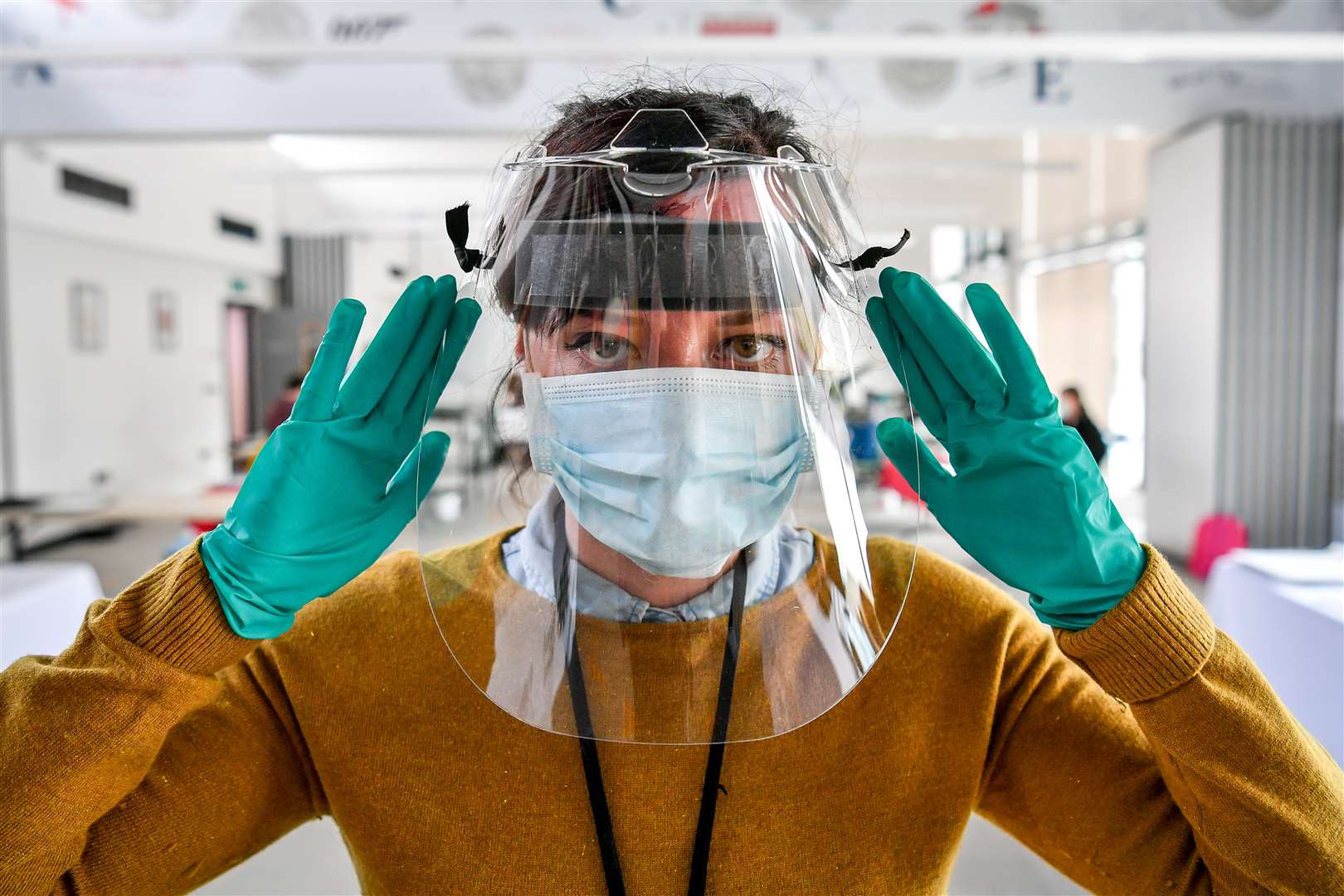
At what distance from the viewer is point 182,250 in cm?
872

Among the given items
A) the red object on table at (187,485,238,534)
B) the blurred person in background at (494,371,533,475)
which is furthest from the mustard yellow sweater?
the red object on table at (187,485,238,534)

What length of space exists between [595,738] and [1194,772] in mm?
564

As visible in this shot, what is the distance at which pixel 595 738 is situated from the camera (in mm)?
847

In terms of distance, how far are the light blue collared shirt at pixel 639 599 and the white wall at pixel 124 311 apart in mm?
6233

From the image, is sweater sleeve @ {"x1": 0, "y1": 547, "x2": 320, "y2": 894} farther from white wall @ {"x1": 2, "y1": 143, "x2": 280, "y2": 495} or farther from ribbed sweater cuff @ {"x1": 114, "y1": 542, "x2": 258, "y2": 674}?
white wall @ {"x1": 2, "y1": 143, "x2": 280, "y2": 495}

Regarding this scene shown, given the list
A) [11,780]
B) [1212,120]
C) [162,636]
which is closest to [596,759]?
[162,636]

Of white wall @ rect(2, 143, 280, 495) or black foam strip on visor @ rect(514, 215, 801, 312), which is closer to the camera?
black foam strip on visor @ rect(514, 215, 801, 312)

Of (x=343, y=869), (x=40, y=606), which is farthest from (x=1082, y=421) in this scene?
(x=40, y=606)

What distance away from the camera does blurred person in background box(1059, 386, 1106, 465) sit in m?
4.45

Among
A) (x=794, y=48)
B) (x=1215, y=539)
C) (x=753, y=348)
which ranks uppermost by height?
(x=794, y=48)

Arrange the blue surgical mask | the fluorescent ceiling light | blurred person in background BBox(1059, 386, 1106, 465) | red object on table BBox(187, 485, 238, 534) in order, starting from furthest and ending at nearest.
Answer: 1. blurred person in background BBox(1059, 386, 1106, 465)
2. red object on table BBox(187, 485, 238, 534)
3. the fluorescent ceiling light
4. the blue surgical mask

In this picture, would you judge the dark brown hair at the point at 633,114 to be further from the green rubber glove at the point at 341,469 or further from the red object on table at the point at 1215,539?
the red object on table at the point at 1215,539

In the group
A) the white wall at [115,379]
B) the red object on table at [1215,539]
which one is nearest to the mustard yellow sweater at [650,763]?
the red object on table at [1215,539]

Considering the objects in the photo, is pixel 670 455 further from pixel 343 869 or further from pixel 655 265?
pixel 343 869
